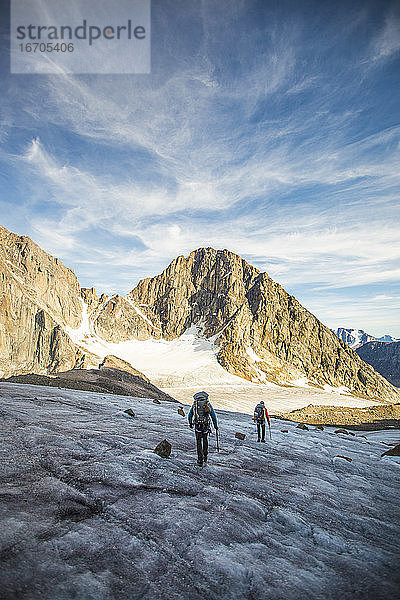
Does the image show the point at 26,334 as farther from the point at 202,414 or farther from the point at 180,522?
the point at 180,522

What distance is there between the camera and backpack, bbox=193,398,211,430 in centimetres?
1056

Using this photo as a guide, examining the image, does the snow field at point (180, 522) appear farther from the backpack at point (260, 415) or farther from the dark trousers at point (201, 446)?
the backpack at point (260, 415)

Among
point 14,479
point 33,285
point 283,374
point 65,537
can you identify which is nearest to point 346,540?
point 65,537

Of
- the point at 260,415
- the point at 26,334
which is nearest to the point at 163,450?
the point at 260,415

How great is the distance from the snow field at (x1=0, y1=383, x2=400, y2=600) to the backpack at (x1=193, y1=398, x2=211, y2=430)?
1.26 m

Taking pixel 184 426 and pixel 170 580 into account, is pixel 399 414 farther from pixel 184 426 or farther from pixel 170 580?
pixel 170 580

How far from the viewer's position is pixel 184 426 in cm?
1688

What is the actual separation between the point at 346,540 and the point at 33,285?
205m

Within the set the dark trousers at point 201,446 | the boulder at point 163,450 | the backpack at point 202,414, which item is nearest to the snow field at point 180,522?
the boulder at point 163,450

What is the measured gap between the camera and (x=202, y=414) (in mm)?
10766

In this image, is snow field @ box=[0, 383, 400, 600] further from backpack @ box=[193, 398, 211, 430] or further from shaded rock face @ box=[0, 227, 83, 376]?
shaded rock face @ box=[0, 227, 83, 376]

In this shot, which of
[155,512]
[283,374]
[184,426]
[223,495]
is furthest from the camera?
[283,374]

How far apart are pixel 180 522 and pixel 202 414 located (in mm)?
4343

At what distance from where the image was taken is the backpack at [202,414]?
1056cm
